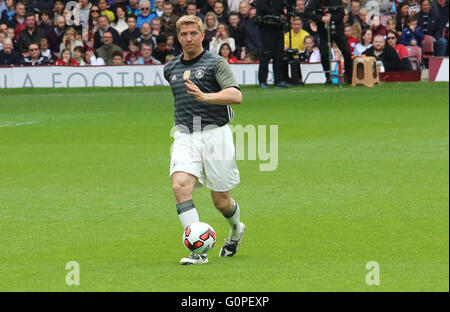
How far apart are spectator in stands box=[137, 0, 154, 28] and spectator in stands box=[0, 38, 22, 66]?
3740 mm

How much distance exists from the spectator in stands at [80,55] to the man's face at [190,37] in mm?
20651

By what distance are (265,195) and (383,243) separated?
3226 mm

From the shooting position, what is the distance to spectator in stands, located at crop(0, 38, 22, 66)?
29203 millimetres

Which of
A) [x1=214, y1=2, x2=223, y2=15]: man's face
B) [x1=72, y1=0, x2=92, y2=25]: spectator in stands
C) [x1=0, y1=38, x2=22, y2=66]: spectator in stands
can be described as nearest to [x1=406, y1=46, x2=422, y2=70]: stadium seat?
[x1=214, y1=2, x2=223, y2=15]: man's face

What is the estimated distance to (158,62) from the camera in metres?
28.6

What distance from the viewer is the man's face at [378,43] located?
25953 millimetres

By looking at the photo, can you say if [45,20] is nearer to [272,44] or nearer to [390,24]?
[272,44]

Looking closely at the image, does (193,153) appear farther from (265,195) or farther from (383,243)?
(265,195)

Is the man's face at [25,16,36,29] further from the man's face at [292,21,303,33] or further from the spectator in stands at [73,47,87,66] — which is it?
the man's face at [292,21,303,33]

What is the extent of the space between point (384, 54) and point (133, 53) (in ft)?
23.2

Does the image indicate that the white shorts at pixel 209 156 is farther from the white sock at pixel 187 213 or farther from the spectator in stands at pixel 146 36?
the spectator in stands at pixel 146 36

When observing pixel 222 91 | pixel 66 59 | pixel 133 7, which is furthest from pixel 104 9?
pixel 222 91

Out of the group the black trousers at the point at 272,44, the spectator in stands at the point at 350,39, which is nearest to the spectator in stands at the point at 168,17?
the spectator in stands at the point at 350,39

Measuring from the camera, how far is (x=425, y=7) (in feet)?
94.7
